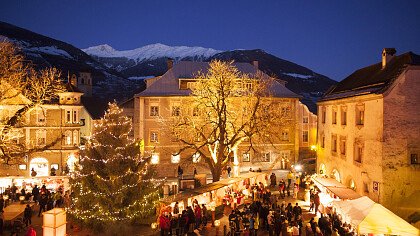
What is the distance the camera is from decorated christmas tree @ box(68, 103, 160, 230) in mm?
22297

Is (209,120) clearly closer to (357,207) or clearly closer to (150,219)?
(150,219)

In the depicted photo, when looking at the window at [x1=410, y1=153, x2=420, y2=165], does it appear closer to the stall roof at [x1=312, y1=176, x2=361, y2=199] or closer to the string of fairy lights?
the stall roof at [x1=312, y1=176, x2=361, y2=199]

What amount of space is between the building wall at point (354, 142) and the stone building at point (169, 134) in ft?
29.8

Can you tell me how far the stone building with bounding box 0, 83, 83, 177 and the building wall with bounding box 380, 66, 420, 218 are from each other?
34.0m

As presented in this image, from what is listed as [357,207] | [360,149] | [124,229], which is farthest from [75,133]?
[357,207]

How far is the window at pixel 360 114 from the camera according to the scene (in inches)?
1088

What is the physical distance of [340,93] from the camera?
34844 mm

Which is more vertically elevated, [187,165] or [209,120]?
[209,120]

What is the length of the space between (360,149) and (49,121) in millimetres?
34548

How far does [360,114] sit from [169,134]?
74.4 ft

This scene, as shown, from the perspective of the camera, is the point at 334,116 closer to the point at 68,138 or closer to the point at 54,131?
the point at 68,138

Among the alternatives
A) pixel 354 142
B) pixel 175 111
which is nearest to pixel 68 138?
pixel 175 111

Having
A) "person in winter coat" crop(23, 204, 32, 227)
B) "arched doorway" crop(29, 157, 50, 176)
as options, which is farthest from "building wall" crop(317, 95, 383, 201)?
"arched doorway" crop(29, 157, 50, 176)

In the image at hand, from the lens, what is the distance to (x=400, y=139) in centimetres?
2433
